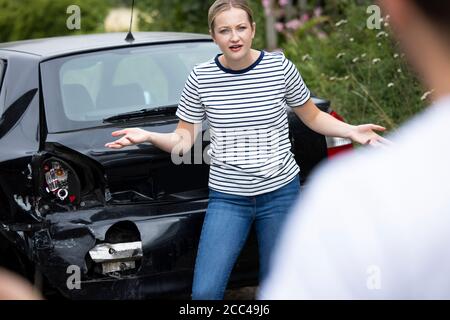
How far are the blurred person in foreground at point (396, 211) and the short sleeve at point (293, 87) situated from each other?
2794 mm

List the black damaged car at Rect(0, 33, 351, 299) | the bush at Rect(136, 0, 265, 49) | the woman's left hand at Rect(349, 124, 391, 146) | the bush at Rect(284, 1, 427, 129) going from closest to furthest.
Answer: the woman's left hand at Rect(349, 124, 391, 146) < the black damaged car at Rect(0, 33, 351, 299) < the bush at Rect(284, 1, 427, 129) < the bush at Rect(136, 0, 265, 49)

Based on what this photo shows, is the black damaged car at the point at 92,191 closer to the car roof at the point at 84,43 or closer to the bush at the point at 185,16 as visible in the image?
the car roof at the point at 84,43

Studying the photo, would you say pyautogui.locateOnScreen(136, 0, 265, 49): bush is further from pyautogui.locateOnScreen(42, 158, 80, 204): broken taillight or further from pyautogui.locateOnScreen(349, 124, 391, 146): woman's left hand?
pyautogui.locateOnScreen(349, 124, 391, 146): woman's left hand

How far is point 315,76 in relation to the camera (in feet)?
30.8

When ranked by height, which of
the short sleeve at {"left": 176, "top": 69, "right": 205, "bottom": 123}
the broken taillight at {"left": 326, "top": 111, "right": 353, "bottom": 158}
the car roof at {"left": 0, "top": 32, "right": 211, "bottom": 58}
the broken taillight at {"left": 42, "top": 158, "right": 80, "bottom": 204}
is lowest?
the broken taillight at {"left": 42, "top": 158, "right": 80, "bottom": 204}

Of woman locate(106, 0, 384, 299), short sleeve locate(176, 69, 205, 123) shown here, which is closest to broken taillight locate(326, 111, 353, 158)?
woman locate(106, 0, 384, 299)

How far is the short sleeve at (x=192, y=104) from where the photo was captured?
4344 mm

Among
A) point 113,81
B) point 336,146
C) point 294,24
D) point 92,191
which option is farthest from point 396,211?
point 294,24

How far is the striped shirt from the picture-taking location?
423cm

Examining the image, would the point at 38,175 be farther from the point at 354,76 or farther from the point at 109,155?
the point at 354,76

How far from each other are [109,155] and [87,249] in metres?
0.46

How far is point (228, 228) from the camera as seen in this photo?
422cm

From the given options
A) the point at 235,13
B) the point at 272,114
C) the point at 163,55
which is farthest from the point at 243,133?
the point at 163,55

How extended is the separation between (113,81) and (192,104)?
1.01 meters
